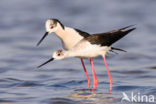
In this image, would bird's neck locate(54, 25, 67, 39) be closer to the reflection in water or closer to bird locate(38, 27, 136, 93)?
bird locate(38, 27, 136, 93)

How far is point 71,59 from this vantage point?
1276 centimetres

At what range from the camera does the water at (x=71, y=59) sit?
927 centimetres

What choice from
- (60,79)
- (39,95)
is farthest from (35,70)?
(39,95)

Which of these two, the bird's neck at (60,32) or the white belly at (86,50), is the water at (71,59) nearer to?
the white belly at (86,50)

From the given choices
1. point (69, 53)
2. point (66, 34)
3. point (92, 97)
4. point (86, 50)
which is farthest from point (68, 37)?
point (92, 97)

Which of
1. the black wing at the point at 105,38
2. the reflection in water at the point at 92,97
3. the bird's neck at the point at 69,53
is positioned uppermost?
the black wing at the point at 105,38

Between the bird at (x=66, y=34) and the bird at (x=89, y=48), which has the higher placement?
the bird at (x=66, y=34)

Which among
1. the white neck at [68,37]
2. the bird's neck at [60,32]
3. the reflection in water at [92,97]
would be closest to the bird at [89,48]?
the reflection in water at [92,97]

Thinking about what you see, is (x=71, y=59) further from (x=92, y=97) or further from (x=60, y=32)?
(x=92, y=97)

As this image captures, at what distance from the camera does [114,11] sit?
1702cm

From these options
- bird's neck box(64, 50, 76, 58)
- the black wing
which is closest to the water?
bird's neck box(64, 50, 76, 58)

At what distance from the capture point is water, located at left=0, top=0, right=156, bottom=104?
9.27 m

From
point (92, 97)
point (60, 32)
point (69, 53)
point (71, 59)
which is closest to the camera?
point (92, 97)

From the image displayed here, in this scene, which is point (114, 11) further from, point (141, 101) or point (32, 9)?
point (141, 101)
